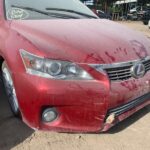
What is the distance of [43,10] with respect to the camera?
15.0 feet

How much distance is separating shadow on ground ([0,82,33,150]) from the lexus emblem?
4.09ft

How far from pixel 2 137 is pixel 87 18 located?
6.77 feet

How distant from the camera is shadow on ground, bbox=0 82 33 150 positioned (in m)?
3.55

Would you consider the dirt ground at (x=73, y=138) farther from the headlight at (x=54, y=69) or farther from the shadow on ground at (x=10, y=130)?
the headlight at (x=54, y=69)

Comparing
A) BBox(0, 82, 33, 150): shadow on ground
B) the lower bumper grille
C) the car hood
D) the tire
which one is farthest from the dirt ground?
the car hood

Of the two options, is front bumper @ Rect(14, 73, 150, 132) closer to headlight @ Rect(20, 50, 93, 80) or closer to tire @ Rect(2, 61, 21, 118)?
headlight @ Rect(20, 50, 93, 80)

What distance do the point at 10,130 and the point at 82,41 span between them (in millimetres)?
1226

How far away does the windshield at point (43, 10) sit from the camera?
432cm

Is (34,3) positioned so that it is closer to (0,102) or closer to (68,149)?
(0,102)

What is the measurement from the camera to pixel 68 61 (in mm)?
3344

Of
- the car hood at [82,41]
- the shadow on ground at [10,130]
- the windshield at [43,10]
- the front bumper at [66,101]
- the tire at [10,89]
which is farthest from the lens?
the windshield at [43,10]

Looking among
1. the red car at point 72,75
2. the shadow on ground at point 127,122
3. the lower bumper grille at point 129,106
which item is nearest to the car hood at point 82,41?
the red car at point 72,75

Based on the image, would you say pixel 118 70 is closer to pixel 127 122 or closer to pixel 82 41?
pixel 82 41

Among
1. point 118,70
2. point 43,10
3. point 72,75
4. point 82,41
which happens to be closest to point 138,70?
point 118,70
